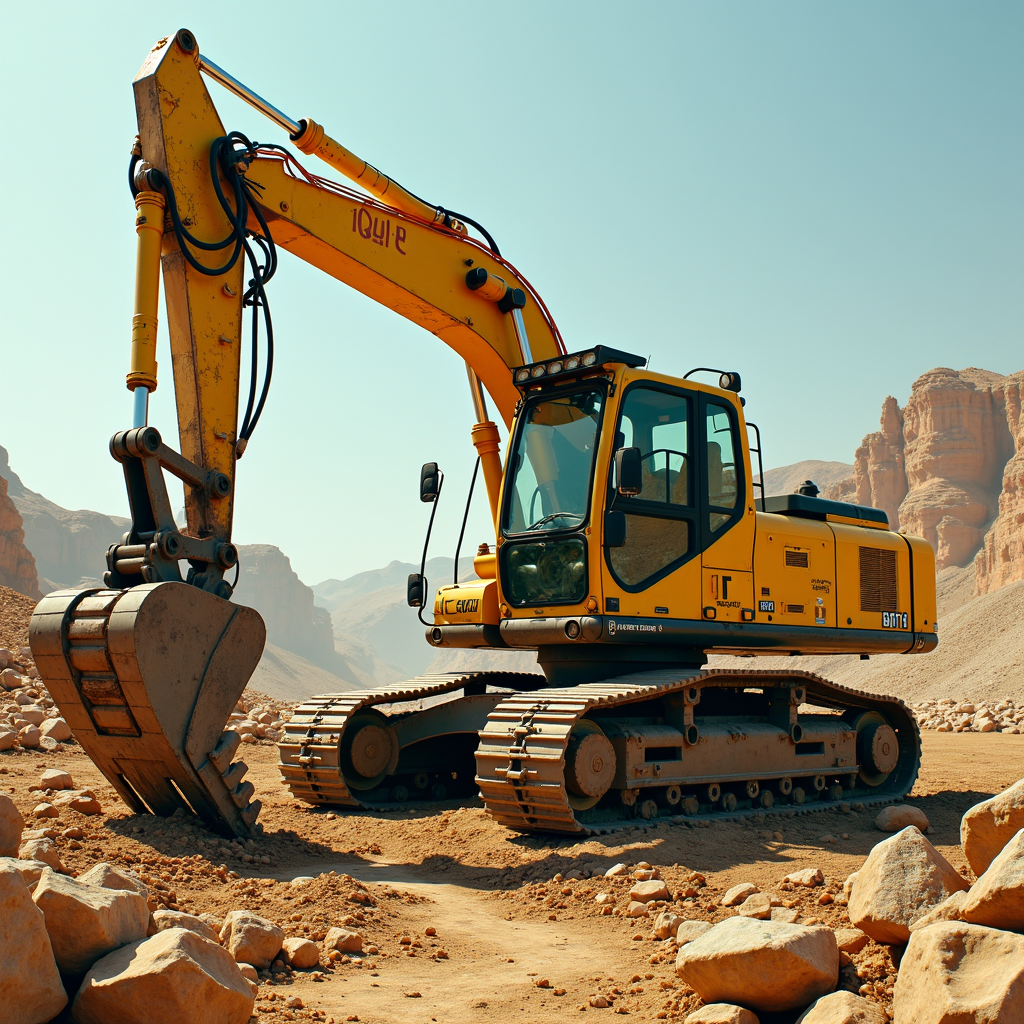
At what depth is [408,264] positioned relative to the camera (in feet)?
30.4

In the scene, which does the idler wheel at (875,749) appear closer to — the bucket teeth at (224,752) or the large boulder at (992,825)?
the large boulder at (992,825)

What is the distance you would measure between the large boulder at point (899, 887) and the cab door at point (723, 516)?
438 centimetres

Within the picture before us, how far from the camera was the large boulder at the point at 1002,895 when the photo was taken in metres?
3.61

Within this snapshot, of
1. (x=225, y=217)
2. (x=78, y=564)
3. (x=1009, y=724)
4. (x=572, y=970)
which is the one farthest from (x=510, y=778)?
(x=78, y=564)

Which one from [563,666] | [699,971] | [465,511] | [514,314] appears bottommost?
[699,971]

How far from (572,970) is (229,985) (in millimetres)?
2021

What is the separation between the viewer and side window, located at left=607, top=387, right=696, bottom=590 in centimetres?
849

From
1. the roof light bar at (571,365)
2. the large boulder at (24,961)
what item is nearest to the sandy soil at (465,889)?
the large boulder at (24,961)

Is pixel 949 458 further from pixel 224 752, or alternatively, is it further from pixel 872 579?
pixel 224 752

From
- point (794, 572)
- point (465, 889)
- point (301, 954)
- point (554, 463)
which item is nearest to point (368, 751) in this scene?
point (465, 889)

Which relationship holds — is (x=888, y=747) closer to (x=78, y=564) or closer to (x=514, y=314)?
(x=514, y=314)

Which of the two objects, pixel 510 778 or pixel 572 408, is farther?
pixel 572 408

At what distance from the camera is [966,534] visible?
79500mm

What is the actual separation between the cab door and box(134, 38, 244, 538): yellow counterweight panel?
4.00 metres
